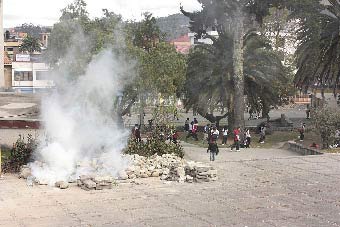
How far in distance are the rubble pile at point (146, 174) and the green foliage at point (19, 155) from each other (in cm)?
79

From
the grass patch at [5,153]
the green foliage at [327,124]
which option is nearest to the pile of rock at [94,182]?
→ the grass patch at [5,153]

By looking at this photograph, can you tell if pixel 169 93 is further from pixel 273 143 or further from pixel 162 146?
pixel 162 146

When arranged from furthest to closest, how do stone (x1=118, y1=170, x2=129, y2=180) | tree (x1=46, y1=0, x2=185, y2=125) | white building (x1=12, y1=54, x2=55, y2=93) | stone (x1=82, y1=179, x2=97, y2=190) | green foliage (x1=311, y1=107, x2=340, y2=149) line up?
white building (x1=12, y1=54, x2=55, y2=93) → tree (x1=46, y1=0, x2=185, y2=125) → green foliage (x1=311, y1=107, x2=340, y2=149) → stone (x1=118, y1=170, x2=129, y2=180) → stone (x1=82, y1=179, x2=97, y2=190)

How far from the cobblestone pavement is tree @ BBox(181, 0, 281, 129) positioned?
46.6 ft

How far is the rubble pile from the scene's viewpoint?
1723cm

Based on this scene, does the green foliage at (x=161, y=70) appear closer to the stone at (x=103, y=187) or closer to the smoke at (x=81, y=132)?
the smoke at (x=81, y=132)

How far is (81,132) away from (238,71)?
605 inches

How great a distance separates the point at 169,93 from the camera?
35312 mm

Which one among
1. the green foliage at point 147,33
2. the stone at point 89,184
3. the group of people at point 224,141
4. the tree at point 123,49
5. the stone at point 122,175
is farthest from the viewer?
the green foliage at point 147,33

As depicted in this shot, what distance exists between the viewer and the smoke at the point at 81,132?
1878 centimetres

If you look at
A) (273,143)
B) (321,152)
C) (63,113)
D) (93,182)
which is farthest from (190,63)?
(93,182)

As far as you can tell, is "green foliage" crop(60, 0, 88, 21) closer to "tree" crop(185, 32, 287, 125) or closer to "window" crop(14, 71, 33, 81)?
"tree" crop(185, 32, 287, 125)

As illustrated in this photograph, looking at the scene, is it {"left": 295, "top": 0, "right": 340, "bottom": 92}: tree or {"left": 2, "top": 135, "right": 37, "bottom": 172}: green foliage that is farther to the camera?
{"left": 295, "top": 0, "right": 340, "bottom": 92}: tree

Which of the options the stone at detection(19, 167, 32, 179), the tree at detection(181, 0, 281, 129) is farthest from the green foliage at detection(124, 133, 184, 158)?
A: the tree at detection(181, 0, 281, 129)
